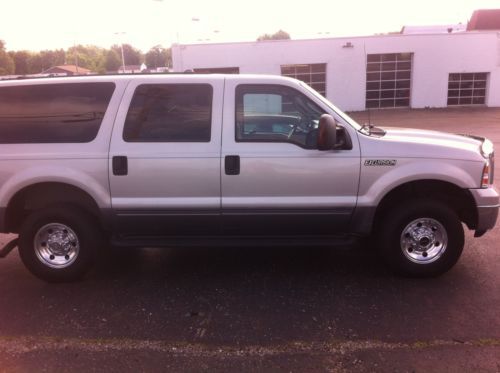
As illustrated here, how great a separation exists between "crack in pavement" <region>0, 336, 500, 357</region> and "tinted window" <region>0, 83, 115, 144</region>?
1.87 meters

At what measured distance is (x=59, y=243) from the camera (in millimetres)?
4797

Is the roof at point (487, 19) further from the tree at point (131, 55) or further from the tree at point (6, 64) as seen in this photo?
the tree at point (131, 55)

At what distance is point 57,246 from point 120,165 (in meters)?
1.09

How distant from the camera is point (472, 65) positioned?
100 ft

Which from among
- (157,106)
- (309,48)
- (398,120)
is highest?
(309,48)

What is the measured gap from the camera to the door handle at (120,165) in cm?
448

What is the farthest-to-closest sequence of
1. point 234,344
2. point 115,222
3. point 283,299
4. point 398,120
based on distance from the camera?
point 398,120 < point 115,222 < point 283,299 < point 234,344

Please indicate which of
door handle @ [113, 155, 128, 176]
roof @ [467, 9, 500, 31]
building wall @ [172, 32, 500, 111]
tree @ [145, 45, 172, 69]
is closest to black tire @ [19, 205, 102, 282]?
door handle @ [113, 155, 128, 176]

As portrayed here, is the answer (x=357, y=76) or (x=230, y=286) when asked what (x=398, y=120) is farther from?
(x=230, y=286)

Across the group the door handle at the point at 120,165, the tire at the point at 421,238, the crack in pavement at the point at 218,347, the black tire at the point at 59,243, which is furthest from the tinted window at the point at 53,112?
the tire at the point at 421,238

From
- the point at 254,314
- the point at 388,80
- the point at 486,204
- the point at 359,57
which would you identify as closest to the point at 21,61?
the point at 359,57

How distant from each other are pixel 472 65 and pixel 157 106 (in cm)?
3064

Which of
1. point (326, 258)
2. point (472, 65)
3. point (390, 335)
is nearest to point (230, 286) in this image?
point (326, 258)

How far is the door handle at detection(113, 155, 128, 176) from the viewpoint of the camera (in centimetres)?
448
